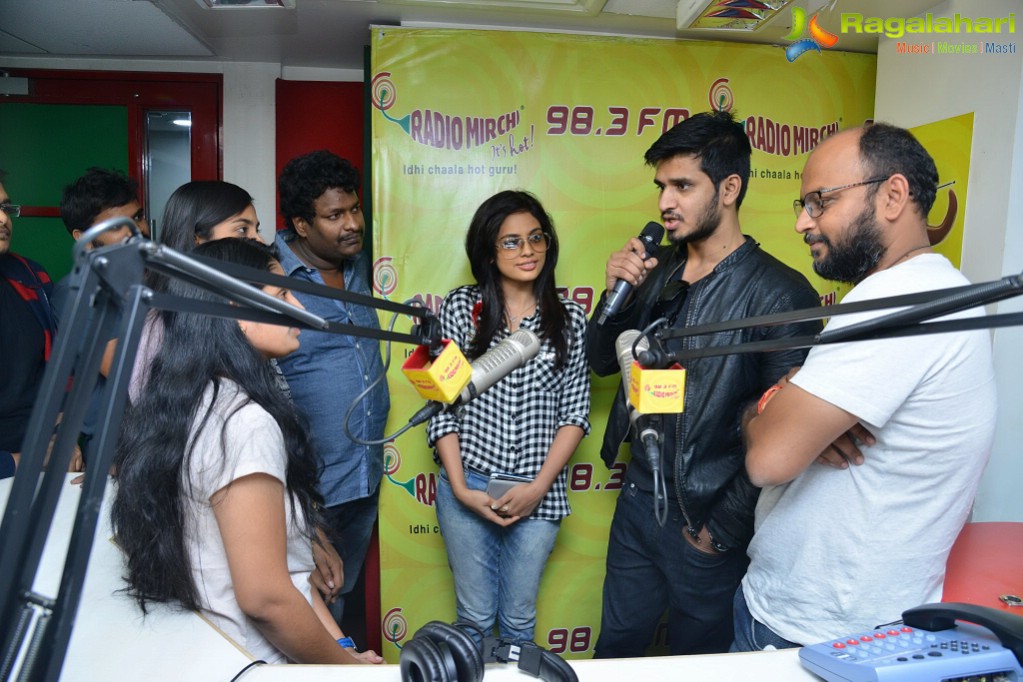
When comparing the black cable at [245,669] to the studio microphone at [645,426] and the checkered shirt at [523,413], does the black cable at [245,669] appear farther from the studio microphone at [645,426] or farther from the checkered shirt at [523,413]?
the checkered shirt at [523,413]

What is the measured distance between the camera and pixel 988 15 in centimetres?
211

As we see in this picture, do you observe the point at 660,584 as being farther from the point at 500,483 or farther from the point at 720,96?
the point at 720,96

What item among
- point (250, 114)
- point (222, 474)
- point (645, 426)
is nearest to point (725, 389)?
point (645, 426)

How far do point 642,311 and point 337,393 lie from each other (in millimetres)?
1053

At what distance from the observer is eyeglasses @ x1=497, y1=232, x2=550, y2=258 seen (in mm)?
2287

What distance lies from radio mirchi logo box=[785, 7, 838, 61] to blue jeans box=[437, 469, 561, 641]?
1.97 m

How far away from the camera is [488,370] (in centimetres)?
117

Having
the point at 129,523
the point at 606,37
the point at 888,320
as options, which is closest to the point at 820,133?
the point at 606,37

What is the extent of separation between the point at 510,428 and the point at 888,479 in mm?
1219

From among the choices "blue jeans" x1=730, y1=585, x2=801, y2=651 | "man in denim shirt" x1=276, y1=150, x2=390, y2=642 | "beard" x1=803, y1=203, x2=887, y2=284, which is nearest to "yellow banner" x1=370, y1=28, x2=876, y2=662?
"man in denim shirt" x1=276, y1=150, x2=390, y2=642

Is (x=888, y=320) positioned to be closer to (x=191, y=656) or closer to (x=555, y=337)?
(x=191, y=656)

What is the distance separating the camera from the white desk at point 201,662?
3.51 ft

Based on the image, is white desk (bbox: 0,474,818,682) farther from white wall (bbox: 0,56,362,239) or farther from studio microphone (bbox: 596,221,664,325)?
white wall (bbox: 0,56,362,239)

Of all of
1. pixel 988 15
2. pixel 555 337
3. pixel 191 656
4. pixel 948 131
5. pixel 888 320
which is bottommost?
pixel 191 656
